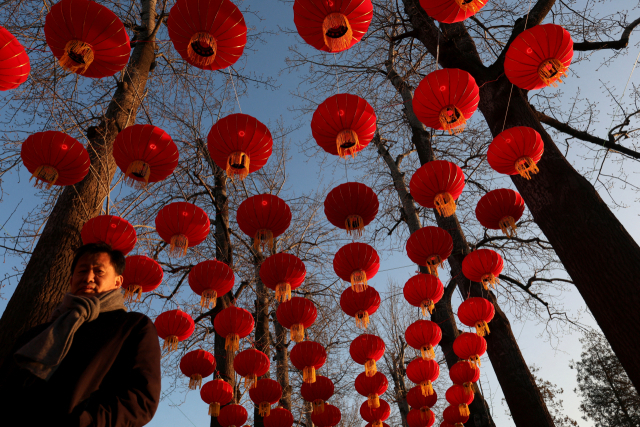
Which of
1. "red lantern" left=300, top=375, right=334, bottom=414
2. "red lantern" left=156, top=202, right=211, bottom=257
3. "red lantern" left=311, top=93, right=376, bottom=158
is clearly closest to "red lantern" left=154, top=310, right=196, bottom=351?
"red lantern" left=156, top=202, right=211, bottom=257

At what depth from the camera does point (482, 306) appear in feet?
22.4

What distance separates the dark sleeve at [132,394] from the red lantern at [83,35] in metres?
3.14

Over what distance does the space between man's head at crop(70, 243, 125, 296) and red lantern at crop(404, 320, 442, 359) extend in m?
6.02

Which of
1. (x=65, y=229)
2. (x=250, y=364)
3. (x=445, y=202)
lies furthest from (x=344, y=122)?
(x=250, y=364)

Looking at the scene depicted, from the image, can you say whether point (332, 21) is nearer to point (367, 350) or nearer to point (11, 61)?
point (11, 61)

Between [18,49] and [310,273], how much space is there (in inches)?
412

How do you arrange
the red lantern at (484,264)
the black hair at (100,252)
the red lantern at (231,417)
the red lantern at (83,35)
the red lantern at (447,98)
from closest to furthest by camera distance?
1. the black hair at (100,252)
2. the red lantern at (83,35)
3. the red lantern at (447,98)
4. the red lantern at (484,264)
5. the red lantern at (231,417)

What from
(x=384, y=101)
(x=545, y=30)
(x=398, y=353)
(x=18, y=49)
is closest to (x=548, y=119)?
(x=545, y=30)

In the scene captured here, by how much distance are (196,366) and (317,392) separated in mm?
2769

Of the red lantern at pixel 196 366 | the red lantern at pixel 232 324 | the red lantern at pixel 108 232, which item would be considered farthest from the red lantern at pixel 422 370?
the red lantern at pixel 108 232

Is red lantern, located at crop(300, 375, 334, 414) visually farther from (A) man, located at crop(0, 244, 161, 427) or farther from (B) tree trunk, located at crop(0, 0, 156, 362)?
(A) man, located at crop(0, 244, 161, 427)

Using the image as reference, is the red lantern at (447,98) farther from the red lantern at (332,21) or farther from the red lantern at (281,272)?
the red lantern at (281,272)

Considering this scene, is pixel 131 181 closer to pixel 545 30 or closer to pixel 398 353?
pixel 545 30

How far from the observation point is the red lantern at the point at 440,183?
5.31 metres
